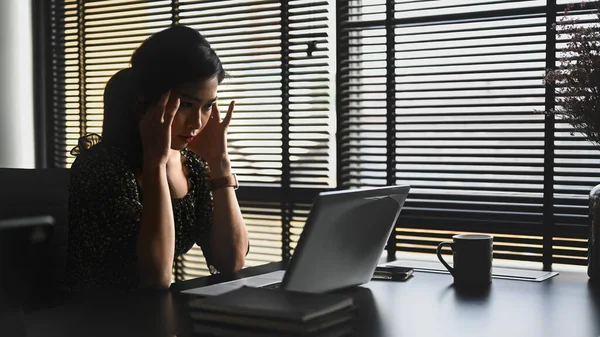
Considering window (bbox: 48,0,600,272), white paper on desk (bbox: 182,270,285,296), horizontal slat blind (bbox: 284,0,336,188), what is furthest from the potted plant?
horizontal slat blind (bbox: 284,0,336,188)

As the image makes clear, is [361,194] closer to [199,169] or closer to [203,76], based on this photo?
[203,76]

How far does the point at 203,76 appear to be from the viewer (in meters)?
2.29

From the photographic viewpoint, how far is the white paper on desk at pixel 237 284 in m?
1.79

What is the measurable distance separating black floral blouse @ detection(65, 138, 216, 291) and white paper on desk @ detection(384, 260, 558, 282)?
2.46 ft

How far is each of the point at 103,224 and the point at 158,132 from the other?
0.99 feet

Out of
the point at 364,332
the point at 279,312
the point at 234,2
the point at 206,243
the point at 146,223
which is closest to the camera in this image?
the point at 279,312

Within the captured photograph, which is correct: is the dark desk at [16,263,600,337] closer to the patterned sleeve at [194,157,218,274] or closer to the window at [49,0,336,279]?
the patterned sleeve at [194,157,218,274]

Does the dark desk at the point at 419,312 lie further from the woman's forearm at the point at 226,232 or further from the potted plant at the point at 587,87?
the woman's forearm at the point at 226,232

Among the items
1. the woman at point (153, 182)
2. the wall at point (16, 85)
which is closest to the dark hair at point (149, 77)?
the woman at point (153, 182)

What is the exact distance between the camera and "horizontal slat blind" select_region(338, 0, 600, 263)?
2674 mm

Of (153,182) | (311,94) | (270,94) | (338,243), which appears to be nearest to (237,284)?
(338,243)

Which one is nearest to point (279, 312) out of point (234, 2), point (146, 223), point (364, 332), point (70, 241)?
point (364, 332)

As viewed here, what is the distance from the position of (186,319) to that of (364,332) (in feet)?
1.18

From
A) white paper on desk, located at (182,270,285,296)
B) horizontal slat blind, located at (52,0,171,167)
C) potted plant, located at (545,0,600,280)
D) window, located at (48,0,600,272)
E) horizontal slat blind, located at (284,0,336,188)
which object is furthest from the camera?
horizontal slat blind, located at (52,0,171,167)
